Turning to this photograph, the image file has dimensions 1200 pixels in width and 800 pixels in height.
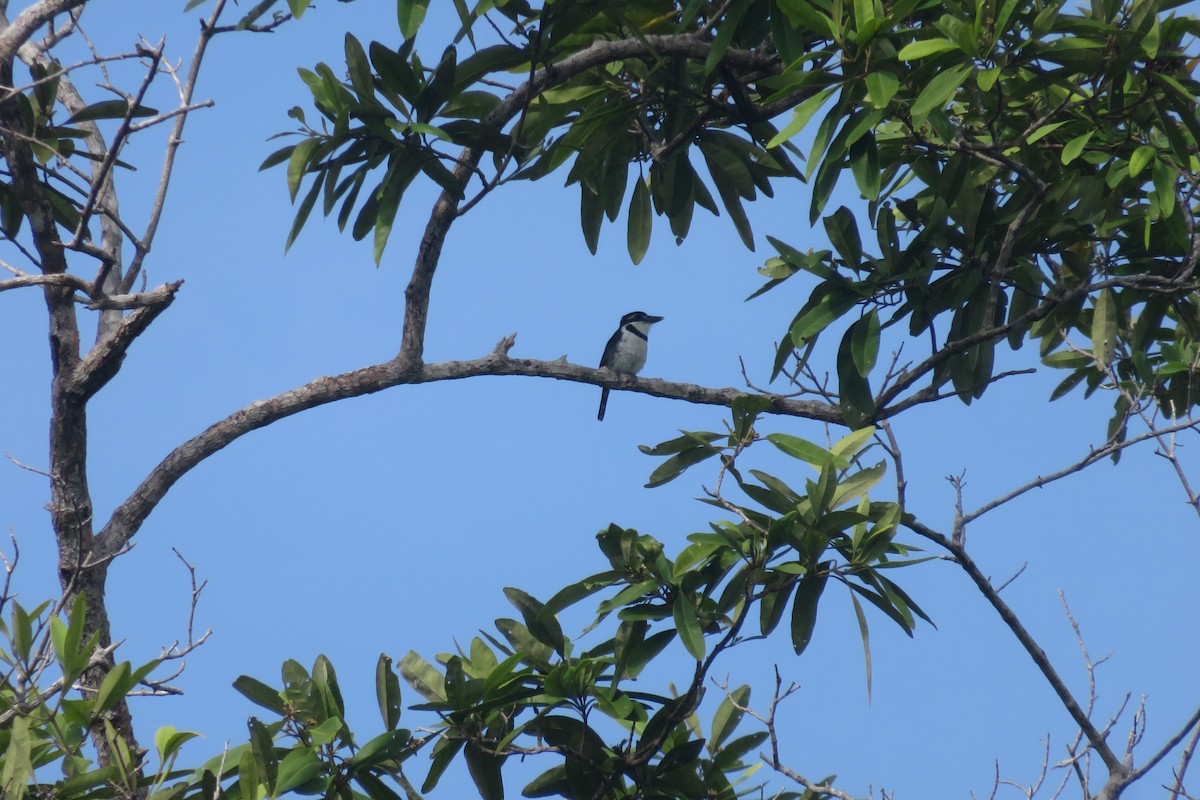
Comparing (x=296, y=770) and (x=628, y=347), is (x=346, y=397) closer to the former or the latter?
(x=296, y=770)

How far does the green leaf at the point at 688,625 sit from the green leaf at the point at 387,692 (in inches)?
38.0

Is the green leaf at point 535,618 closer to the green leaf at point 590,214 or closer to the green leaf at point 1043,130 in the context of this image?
the green leaf at point 590,214

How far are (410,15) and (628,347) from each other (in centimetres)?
504

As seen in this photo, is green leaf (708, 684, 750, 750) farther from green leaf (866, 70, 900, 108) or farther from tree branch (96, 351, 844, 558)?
green leaf (866, 70, 900, 108)

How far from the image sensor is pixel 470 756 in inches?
150

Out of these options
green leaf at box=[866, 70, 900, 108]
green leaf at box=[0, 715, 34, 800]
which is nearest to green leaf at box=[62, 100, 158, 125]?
green leaf at box=[0, 715, 34, 800]

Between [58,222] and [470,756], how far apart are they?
2.92m

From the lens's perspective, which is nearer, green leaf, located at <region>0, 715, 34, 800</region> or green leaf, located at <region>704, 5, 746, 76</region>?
green leaf, located at <region>0, 715, 34, 800</region>

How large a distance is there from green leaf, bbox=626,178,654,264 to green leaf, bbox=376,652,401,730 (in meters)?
2.41

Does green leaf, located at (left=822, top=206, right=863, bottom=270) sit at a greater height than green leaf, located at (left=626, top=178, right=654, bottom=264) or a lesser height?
lesser

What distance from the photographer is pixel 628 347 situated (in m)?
8.76

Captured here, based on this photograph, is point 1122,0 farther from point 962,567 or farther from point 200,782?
point 200,782

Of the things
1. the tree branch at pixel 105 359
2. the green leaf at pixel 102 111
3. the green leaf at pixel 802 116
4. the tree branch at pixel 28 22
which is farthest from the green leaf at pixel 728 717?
the tree branch at pixel 28 22

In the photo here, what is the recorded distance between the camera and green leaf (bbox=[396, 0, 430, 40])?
388cm
